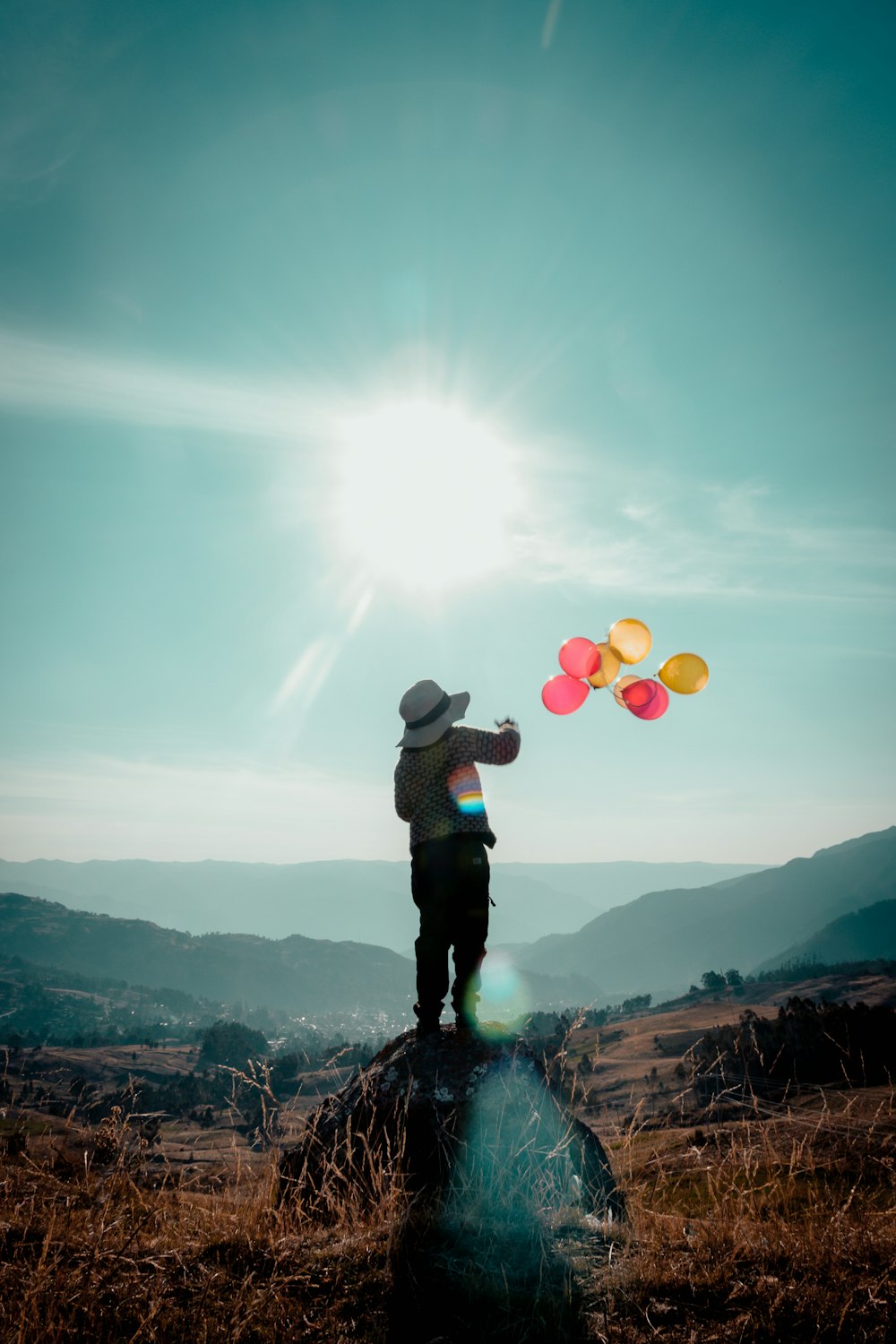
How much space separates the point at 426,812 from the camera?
7254 mm

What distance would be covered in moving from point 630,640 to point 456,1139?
664 centimetres

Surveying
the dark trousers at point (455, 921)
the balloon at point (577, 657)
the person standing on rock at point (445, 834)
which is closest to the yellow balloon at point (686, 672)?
the balloon at point (577, 657)

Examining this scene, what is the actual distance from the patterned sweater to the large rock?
1957mm

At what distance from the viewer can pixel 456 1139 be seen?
5652mm

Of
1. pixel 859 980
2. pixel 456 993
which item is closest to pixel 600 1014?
pixel 859 980

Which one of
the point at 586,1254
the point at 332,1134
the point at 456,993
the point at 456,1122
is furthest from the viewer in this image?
the point at 456,993

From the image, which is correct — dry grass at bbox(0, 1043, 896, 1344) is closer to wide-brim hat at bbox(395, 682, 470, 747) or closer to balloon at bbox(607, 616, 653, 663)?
wide-brim hat at bbox(395, 682, 470, 747)

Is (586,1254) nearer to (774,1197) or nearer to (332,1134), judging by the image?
(774,1197)

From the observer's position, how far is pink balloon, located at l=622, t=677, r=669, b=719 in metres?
10.5

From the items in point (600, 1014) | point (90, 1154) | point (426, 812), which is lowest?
point (600, 1014)

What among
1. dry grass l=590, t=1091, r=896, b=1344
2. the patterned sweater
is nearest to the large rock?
dry grass l=590, t=1091, r=896, b=1344

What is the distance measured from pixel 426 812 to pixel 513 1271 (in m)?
3.83

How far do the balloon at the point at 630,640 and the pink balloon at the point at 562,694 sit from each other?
72 centimetres

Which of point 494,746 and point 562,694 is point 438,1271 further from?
point 562,694
